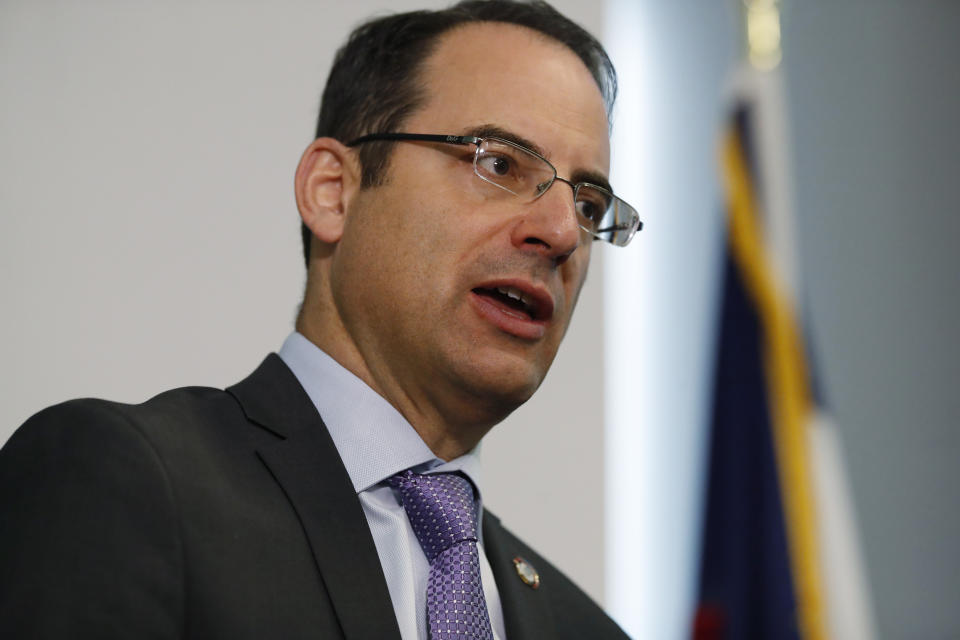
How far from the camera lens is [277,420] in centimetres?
128

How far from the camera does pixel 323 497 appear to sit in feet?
3.89

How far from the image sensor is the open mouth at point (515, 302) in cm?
138

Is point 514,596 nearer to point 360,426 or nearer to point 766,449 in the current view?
point 360,426

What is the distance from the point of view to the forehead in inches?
57.9

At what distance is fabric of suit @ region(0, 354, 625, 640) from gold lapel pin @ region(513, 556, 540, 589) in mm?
452

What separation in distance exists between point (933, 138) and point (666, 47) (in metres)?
1.29

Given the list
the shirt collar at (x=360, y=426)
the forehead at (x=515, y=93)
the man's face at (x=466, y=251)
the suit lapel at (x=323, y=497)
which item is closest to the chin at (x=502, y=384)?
the man's face at (x=466, y=251)

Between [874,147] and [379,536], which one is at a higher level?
[874,147]

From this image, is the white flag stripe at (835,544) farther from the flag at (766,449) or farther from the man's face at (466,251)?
the man's face at (466,251)

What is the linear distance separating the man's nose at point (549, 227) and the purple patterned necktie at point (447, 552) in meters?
0.38

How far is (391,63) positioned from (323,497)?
2.62ft

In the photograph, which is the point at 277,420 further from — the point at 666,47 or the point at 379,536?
the point at 666,47

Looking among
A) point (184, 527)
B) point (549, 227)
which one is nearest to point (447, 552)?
point (184, 527)

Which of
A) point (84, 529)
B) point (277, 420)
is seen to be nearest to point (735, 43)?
point (277, 420)
